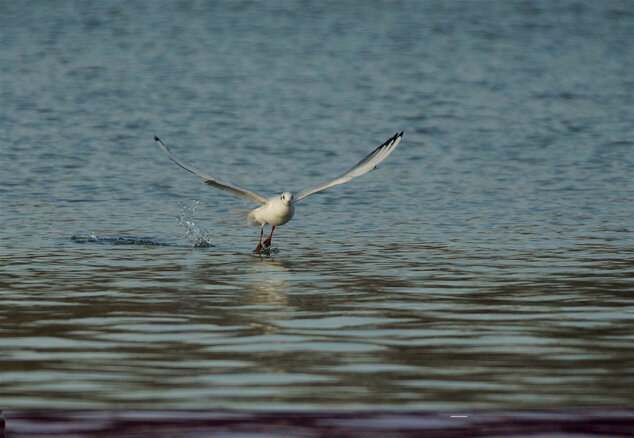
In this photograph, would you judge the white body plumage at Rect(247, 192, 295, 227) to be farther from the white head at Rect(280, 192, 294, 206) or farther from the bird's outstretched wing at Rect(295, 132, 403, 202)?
the bird's outstretched wing at Rect(295, 132, 403, 202)

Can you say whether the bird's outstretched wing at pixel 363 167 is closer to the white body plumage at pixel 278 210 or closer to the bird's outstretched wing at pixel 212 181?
the white body plumage at pixel 278 210

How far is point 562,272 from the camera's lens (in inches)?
555

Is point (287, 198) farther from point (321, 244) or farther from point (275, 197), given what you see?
point (321, 244)

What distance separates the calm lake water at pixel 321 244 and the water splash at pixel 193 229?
7cm

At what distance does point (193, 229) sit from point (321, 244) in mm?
1798

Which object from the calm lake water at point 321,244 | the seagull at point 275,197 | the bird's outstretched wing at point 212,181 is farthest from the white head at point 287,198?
the calm lake water at point 321,244

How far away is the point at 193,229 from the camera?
1781cm

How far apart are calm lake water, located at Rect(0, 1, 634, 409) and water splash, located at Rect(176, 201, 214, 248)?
65 millimetres

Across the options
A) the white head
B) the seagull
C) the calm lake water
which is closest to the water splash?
the calm lake water

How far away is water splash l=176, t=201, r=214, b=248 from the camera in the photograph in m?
17.0

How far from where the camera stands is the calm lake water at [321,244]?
9039 mm

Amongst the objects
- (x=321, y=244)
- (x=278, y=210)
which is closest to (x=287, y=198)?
(x=278, y=210)

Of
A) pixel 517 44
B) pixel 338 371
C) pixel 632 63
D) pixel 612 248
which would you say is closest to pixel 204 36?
pixel 517 44

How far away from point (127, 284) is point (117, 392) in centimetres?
485
